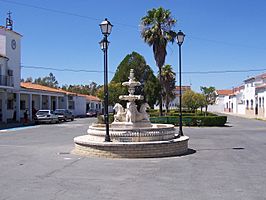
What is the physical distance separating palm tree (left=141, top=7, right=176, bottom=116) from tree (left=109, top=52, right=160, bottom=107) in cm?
725

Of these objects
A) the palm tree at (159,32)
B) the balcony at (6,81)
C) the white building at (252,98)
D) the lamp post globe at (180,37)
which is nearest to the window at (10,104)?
the balcony at (6,81)

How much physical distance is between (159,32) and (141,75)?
360 inches

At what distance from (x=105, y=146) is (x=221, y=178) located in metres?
4.64

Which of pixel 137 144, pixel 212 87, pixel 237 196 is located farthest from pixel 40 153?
pixel 212 87

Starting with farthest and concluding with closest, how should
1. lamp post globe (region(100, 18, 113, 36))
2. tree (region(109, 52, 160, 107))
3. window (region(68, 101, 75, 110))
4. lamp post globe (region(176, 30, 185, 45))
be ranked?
1. window (region(68, 101, 75, 110))
2. tree (region(109, 52, 160, 107))
3. lamp post globe (region(176, 30, 185, 45))
4. lamp post globe (region(100, 18, 113, 36))

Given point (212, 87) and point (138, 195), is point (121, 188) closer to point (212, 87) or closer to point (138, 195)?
point (138, 195)

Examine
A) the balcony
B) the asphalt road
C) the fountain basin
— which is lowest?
the asphalt road

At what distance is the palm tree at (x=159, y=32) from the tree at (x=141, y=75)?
7.25 metres

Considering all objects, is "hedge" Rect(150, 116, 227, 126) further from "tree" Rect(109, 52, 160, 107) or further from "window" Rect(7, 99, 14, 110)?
"window" Rect(7, 99, 14, 110)

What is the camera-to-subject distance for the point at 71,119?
46969mm

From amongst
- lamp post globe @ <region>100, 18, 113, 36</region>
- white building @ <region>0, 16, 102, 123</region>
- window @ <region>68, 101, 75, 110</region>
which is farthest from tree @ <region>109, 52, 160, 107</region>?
lamp post globe @ <region>100, 18, 113, 36</region>

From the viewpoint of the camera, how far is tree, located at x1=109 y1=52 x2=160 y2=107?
43250 mm

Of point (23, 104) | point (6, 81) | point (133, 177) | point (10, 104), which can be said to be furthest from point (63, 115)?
point (133, 177)

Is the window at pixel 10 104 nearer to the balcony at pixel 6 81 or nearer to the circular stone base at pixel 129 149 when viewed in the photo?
the balcony at pixel 6 81
